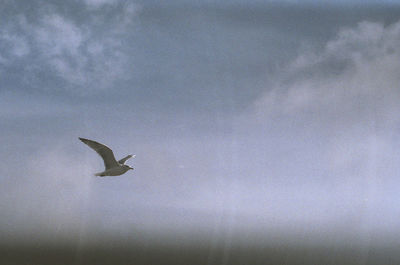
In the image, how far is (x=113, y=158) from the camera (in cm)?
3256

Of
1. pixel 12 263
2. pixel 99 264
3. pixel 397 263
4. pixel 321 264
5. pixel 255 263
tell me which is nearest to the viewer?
pixel 12 263

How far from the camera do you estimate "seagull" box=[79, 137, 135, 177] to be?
3166 cm

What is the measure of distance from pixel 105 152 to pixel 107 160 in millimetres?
863

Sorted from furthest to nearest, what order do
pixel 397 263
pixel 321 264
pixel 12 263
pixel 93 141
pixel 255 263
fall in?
pixel 397 263 < pixel 321 264 < pixel 255 263 < pixel 12 263 < pixel 93 141

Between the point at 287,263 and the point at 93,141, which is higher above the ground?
the point at 93,141

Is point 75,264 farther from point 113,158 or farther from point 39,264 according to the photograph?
point 113,158

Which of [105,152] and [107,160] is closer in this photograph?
[105,152]

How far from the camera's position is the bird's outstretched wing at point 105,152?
3158 cm

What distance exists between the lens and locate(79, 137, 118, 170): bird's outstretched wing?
31.6 meters

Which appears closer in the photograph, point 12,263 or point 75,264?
point 12,263

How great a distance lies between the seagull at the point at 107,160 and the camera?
3166cm

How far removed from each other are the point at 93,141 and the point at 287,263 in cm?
15039

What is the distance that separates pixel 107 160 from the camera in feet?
107

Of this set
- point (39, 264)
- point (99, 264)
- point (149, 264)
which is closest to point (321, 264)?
point (149, 264)
